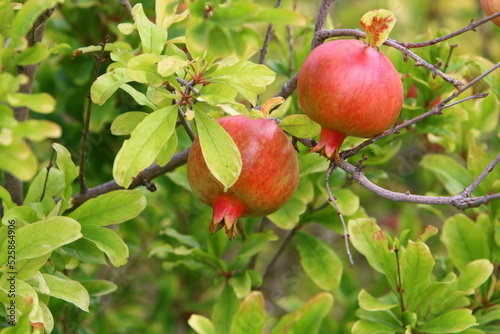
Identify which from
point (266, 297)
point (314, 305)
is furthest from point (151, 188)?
point (266, 297)

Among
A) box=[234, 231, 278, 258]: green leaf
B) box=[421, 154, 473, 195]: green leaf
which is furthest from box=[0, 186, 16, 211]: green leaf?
box=[421, 154, 473, 195]: green leaf

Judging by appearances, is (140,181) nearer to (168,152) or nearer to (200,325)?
(168,152)

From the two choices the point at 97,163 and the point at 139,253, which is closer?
the point at 97,163

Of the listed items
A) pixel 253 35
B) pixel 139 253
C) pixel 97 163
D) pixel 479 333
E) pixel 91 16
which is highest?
pixel 253 35

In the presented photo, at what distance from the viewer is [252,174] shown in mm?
1010

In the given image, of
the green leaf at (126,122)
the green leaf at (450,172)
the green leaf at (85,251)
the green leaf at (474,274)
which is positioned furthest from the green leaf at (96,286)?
the green leaf at (450,172)

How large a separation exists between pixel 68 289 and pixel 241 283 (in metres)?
0.45

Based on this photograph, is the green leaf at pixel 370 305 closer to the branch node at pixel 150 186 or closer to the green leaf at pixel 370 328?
the green leaf at pixel 370 328

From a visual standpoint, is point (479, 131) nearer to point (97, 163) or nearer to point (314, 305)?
point (314, 305)

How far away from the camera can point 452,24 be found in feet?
9.04

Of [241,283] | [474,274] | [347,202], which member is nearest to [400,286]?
[474,274]

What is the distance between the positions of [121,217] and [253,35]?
53cm

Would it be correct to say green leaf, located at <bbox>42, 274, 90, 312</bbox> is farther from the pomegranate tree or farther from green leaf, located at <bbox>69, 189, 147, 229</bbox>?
the pomegranate tree

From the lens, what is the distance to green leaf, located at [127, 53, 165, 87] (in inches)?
38.4
